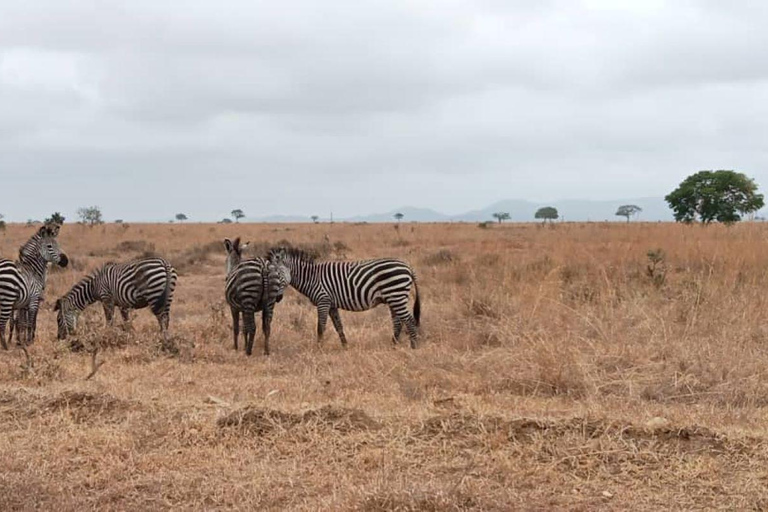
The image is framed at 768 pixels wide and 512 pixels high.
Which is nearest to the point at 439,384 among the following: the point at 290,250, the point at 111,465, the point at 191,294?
the point at 111,465

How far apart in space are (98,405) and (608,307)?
6441mm

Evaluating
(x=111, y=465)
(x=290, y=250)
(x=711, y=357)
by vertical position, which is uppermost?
(x=290, y=250)

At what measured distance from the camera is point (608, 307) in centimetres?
923

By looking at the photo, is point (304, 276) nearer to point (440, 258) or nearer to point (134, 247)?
point (440, 258)

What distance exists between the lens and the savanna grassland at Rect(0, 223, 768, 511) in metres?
4.08

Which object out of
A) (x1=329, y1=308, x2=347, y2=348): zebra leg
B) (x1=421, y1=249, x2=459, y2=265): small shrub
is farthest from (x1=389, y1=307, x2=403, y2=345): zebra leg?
(x1=421, y1=249, x2=459, y2=265): small shrub

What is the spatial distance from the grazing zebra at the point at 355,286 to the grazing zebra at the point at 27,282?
325 cm

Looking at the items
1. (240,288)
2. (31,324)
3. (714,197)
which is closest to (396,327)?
(240,288)

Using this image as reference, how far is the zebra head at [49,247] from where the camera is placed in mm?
10336

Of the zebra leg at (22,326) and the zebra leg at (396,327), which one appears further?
the zebra leg at (22,326)

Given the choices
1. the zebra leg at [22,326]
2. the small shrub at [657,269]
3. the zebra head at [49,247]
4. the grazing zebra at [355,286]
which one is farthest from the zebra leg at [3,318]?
the small shrub at [657,269]

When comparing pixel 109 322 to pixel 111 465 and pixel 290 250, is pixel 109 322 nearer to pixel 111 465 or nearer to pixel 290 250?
pixel 290 250

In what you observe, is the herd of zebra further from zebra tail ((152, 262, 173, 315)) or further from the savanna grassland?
the savanna grassland

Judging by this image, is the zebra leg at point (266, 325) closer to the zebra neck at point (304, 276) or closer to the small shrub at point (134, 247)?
the zebra neck at point (304, 276)
